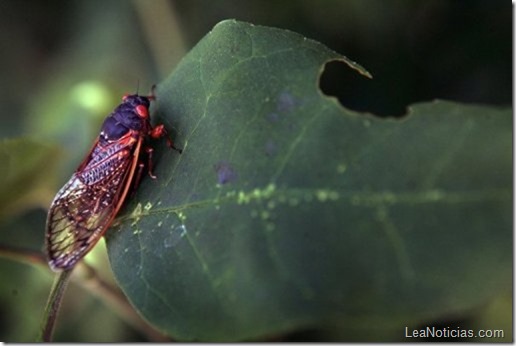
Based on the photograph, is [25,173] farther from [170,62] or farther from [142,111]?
[170,62]

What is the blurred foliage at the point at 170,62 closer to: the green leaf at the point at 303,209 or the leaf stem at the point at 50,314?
the leaf stem at the point at 50,314

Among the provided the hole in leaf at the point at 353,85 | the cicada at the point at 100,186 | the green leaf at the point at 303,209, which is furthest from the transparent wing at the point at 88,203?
the hole in leaf at the point at 353,85

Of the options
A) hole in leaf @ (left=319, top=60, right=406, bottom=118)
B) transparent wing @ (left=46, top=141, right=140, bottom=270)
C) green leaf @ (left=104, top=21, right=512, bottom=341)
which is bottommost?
hole in leaf @ (left=319, top=60, right=406, bottom=118)

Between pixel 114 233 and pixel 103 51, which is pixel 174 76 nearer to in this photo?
pixel 114 233

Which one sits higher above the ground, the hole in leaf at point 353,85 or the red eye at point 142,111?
the red eye at point 142,111

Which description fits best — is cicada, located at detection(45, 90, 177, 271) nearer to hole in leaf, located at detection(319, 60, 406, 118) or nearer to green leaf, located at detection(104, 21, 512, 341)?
green leaf, located at detection(104, 21, 512, 341)

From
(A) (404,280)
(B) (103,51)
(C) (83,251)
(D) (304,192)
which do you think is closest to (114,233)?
(C) (83,251)

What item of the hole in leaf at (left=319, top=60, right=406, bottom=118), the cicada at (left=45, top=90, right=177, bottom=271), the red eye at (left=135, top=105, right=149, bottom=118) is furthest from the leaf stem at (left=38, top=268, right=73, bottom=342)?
the hole in leaf at (left=319, top=60, right=406, bottom=118)
